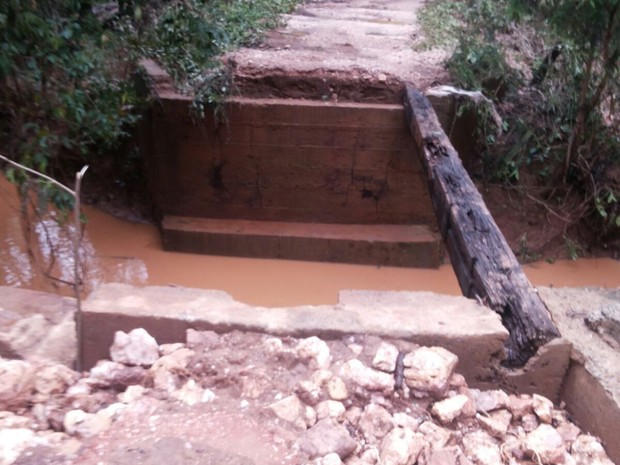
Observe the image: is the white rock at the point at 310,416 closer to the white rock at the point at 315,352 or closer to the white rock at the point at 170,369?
the white rock at the point at 315,352

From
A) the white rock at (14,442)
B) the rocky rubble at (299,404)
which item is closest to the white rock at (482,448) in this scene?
the rocky rubble at (299,404)

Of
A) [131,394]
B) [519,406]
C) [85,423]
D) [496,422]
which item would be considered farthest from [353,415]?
[85,423]

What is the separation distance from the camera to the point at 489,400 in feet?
7.25

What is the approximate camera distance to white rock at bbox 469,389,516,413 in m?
2.18

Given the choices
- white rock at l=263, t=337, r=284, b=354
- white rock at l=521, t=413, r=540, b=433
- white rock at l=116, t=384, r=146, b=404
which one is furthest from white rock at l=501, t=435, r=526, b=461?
white rock at l=116, t=384, r=146, b=404

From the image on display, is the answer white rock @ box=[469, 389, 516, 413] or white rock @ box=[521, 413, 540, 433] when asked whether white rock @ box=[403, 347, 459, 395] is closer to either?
white rock @ box=[469, 389, 516, 413]

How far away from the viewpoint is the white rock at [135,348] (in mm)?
2176

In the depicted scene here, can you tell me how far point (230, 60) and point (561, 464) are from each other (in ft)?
17.7

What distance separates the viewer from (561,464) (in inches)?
78.5

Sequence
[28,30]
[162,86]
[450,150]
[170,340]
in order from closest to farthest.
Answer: [170,340] → [28,30] → [450,150] → [162,86]

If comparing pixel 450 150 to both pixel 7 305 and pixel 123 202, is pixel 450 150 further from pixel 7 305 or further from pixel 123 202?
pixel 123 202

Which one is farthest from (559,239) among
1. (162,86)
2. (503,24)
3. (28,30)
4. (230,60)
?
(28,30)

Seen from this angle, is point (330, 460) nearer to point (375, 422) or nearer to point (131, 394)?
point (375, 422)

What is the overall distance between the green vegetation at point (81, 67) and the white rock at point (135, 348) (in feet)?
5.05
